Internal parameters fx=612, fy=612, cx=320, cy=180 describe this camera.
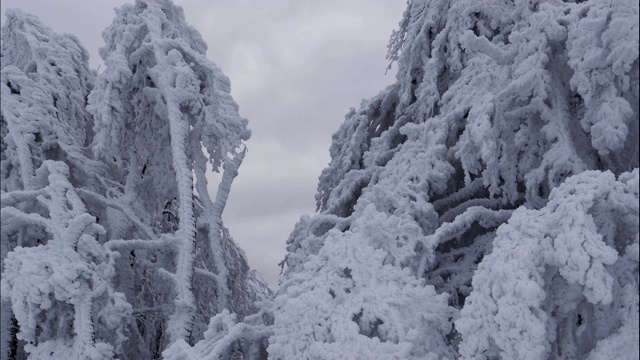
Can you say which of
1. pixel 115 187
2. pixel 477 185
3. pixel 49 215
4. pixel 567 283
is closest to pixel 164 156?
pixel 115 187

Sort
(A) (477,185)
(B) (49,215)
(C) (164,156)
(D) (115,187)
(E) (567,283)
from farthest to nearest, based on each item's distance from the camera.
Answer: (C) (164,156), (D) (115,187), (A) (477,185), (B) (49,215), (E) (567,283)

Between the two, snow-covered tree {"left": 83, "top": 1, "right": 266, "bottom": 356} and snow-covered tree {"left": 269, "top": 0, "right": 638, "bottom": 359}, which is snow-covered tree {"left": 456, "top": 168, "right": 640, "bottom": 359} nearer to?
snow-covered tree {"left": 269, "top": 0, "right": 638, "bottom": 359}

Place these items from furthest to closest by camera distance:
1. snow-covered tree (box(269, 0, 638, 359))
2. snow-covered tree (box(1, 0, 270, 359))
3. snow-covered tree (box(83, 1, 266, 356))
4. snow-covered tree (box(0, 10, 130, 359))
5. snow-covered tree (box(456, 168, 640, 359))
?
snow-covered tree (box(83, 1, 266, 356))
snow-covered tree (box(1, 0, 270, 359))
snow-covered tree (box(0, 10, 130, 359))
snow-covered tree (box(269, 0, 638, 359))
snow-covered tree (box(456, 168, 640, 359))

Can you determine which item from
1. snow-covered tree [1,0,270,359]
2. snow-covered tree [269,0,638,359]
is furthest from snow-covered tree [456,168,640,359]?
snow-covered tree [1,0,270,359]

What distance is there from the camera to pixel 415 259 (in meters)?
4.54

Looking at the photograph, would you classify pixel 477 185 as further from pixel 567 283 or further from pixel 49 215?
pixel 49 215

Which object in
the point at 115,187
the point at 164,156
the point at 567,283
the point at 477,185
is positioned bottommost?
the point at 567,283

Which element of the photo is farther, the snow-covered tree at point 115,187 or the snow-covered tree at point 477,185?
the snow-covered tree at point 115,187

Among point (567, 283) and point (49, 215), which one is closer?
point (567, 283)

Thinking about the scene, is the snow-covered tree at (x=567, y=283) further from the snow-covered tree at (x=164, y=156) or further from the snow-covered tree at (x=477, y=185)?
the snow-covered tree at (x=164, y=156)

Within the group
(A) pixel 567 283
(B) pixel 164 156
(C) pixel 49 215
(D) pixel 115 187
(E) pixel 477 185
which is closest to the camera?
(A) pixel 567 283

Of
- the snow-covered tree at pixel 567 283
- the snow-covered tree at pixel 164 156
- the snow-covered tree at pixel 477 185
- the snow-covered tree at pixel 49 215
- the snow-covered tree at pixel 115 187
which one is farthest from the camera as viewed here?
the snow-covered tree at pixel 164 156

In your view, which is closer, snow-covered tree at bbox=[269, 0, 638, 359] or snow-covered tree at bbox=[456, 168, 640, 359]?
snow-covered tree at bbox=[456, 168, 640, 359]

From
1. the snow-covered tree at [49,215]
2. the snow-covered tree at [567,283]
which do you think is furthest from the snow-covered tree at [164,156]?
the snow-covered tree at [567,283]
